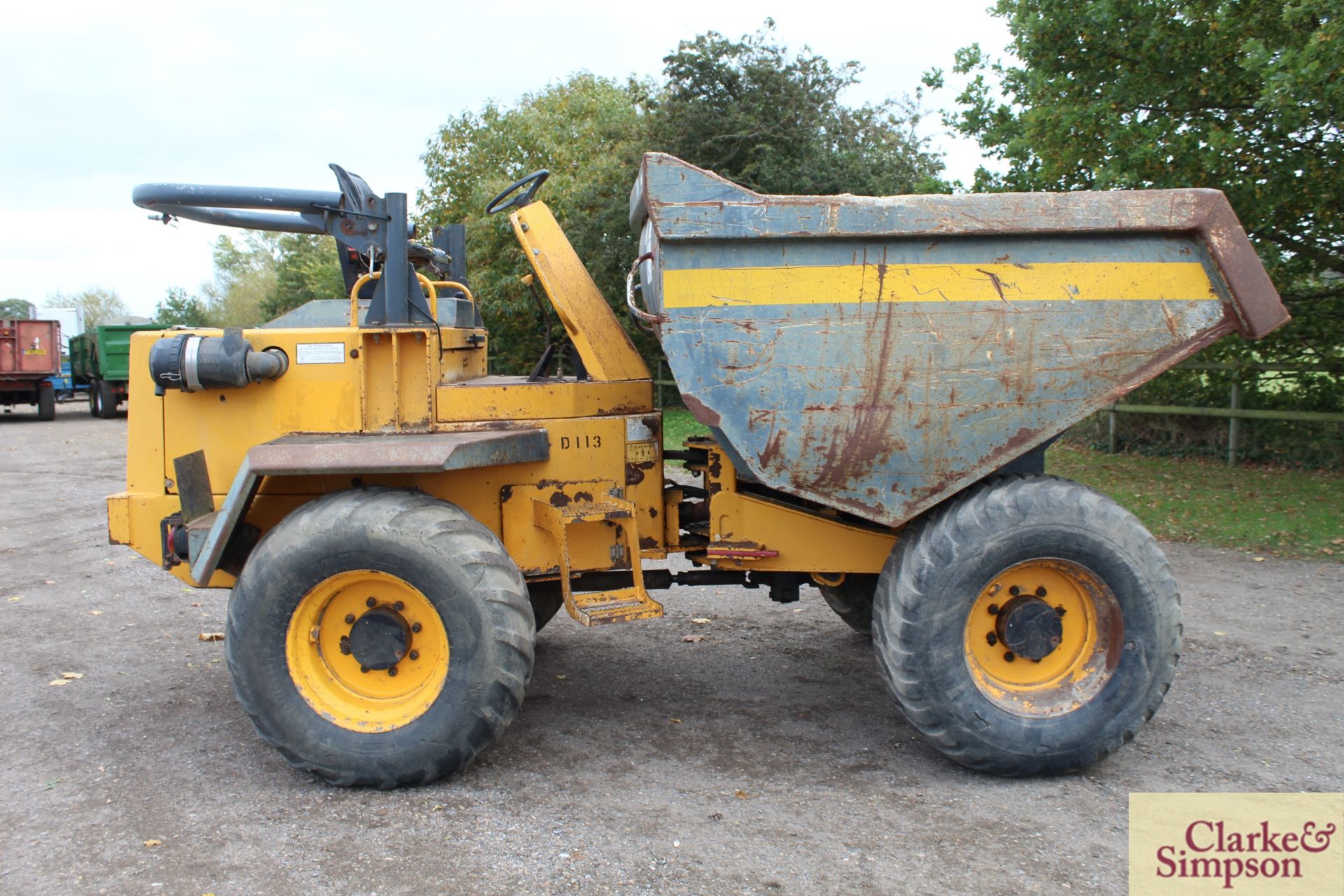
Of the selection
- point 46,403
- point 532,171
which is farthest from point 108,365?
point 532,171

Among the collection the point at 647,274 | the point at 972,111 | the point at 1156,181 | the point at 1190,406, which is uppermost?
the point at 972,111

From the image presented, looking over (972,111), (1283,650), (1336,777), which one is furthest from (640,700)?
(972,111)

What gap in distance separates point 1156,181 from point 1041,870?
26.2 feet

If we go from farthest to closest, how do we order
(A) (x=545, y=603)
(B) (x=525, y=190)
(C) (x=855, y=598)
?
(C) (x=855, y=598)
(A) (x=545, y=603)
(B) (x=525, y=190)

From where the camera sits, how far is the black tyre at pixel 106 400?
77.5 feet

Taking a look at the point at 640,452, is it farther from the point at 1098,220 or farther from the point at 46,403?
the point at 46,403

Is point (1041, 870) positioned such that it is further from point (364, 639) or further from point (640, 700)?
point (364, 639)

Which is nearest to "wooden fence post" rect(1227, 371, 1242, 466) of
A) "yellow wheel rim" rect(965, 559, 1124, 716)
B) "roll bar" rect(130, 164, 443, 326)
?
"yellow wheel rim" rect(965, 559, 1124, 716)

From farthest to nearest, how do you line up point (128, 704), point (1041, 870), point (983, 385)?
point (128, 704), point (983, 385), point (1041, 870)

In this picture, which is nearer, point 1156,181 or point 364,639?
point 364,639

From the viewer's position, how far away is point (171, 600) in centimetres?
749

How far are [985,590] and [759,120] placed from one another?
15155mm

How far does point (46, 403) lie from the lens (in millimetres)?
23547

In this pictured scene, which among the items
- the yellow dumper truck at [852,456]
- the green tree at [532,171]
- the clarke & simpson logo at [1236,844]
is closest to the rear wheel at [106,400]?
the green tree at [532,171]
